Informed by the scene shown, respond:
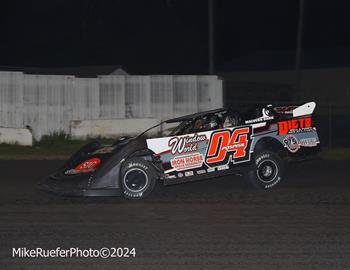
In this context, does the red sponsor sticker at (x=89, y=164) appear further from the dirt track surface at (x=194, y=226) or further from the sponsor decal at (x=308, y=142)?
the sponsor decal at (x=308, y=142)

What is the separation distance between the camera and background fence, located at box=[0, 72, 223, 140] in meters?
23.4

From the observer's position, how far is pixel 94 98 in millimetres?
24578

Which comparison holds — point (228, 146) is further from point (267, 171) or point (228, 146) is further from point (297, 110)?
point (297, 110)

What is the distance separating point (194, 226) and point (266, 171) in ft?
12.9

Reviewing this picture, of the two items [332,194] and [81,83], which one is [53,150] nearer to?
[81,83]

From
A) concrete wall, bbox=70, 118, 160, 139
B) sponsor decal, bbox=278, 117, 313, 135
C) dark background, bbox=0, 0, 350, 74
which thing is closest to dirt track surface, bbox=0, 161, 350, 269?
sponsor decal, bbox=278, 117, 313, 135

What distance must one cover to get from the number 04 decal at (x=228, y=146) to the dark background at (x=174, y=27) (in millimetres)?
65159

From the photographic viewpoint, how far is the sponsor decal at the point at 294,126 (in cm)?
1312

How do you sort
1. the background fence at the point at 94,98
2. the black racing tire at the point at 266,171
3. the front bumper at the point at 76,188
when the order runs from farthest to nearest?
the background fence at the point at 94,98 → the black racing tire at the point at 266,171 → the front bumper at the point at 76,188

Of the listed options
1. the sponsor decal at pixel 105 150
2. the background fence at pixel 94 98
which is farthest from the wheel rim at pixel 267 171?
the background fence at pixel 94 98

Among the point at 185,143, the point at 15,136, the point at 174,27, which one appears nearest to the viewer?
the point at 185,143

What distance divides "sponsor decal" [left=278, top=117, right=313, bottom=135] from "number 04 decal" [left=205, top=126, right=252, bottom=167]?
0.65 m

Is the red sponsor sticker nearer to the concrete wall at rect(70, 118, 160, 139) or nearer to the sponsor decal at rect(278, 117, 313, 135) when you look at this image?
the sponsor decal at rect(278, 117, 313, 135)

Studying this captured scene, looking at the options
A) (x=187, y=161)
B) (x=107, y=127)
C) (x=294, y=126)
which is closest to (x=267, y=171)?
(x=294, y=126)
